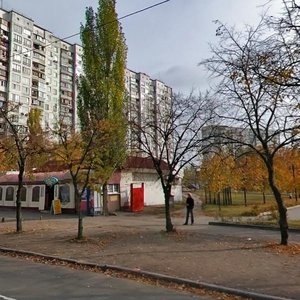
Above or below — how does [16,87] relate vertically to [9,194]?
above

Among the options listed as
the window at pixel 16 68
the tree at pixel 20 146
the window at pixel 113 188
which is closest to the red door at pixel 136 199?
the window at pixel 113 188

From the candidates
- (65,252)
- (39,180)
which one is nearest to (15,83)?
(39,180)

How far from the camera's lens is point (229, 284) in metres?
8.69

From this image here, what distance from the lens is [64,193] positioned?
3291cm

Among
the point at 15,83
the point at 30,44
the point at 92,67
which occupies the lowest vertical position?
the point at 92,67

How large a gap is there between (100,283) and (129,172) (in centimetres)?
2678

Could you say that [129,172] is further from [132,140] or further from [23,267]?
[23,267]

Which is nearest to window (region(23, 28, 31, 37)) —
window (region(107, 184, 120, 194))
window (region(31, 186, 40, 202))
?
window (region(31, 186, 40, 202))

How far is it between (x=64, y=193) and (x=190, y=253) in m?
21.7

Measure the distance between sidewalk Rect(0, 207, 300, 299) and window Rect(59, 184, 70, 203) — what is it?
1312 centimetres

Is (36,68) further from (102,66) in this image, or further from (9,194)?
(102,66)

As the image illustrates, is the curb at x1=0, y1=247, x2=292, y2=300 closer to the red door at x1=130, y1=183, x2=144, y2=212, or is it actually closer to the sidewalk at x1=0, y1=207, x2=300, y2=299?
the sidewalk at x1=0, y1=207, x2=300, y2=299

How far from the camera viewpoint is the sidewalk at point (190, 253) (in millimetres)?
9203

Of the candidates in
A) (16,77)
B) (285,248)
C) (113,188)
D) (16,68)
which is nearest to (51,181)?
(113,188)
